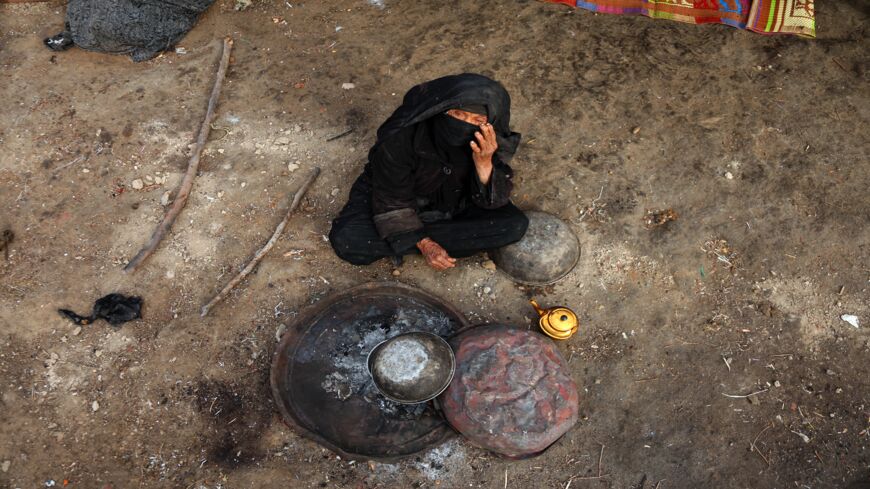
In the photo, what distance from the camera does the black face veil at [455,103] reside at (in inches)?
106

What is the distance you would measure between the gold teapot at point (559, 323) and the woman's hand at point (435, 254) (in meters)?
0.67

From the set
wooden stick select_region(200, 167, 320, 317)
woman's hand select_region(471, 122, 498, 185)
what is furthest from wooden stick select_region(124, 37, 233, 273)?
woman's hand select_region(471, 122, 498, 185)

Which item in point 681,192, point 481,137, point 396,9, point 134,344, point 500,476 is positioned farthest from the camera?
point 396,9

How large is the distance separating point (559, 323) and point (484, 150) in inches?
45.4

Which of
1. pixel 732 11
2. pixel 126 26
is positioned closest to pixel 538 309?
pixel 732 11

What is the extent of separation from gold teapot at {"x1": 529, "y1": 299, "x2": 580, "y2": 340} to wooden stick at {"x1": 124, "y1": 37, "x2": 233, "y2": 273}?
2.58m

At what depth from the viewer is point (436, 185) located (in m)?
3.46

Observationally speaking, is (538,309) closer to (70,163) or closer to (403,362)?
(403,362)

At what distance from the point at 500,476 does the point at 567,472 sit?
40 centimetres

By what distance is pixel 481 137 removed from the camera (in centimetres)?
288

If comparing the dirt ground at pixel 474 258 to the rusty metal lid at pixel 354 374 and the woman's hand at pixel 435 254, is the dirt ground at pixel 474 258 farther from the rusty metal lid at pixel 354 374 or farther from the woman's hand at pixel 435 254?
the woman's hand at pixel 435 254

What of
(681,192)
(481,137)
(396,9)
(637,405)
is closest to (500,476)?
(637,405)

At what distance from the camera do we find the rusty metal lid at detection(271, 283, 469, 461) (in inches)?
126

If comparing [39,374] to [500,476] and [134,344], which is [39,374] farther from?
[500,476]
